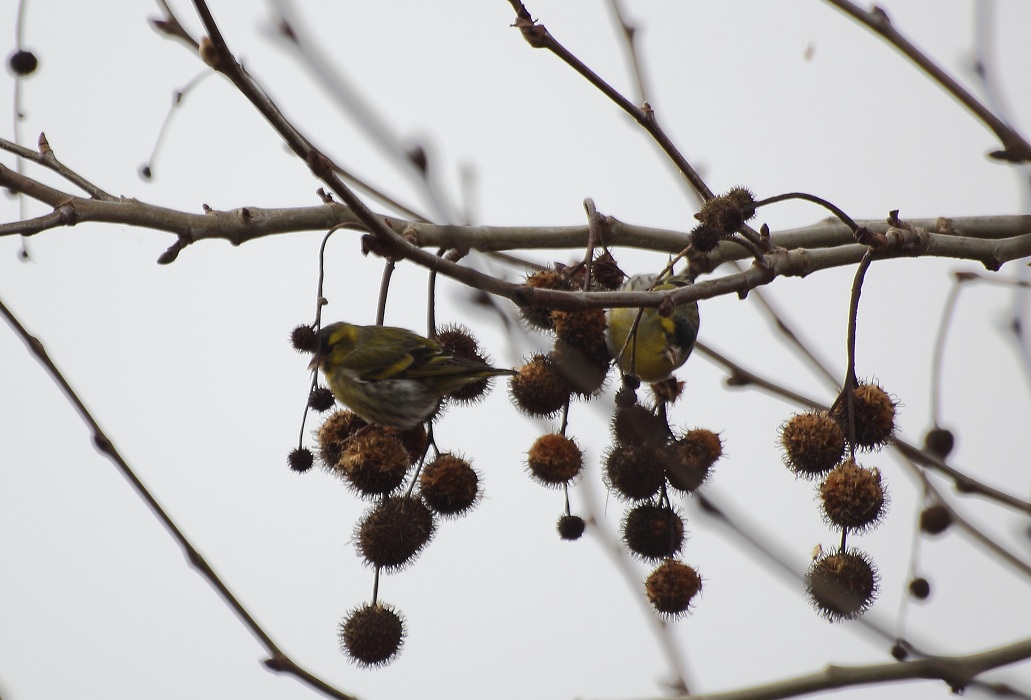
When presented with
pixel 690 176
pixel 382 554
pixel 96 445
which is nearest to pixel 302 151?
pixel 96 445

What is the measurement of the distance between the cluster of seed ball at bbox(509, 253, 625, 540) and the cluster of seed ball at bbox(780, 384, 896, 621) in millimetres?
646

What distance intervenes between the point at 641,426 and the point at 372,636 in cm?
107

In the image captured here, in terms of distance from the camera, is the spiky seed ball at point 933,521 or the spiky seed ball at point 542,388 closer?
the spiky seed ball at point 542,388

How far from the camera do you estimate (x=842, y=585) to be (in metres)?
2.71

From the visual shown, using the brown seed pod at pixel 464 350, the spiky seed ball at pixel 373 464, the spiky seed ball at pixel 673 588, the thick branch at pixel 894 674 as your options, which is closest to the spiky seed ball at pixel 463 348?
the brown seed pod at pixel 464 350

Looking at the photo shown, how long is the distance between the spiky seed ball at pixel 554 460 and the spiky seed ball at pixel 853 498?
75 centimetres

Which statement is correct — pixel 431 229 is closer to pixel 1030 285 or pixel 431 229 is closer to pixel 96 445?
pixel 96 445

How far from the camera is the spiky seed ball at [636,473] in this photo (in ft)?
9.37

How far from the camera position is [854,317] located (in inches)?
102

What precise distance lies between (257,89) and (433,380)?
206 centimetres

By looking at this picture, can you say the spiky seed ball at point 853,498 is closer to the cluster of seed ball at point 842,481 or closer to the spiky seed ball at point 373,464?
the cluster of seed ball at point 842,481

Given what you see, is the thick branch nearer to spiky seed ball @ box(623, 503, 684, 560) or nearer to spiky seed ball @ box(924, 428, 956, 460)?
spiky seed ball @ box(623, 503, 684, 560)

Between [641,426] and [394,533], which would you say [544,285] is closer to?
[641,426]

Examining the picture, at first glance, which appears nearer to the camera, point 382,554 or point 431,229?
point 382,554
